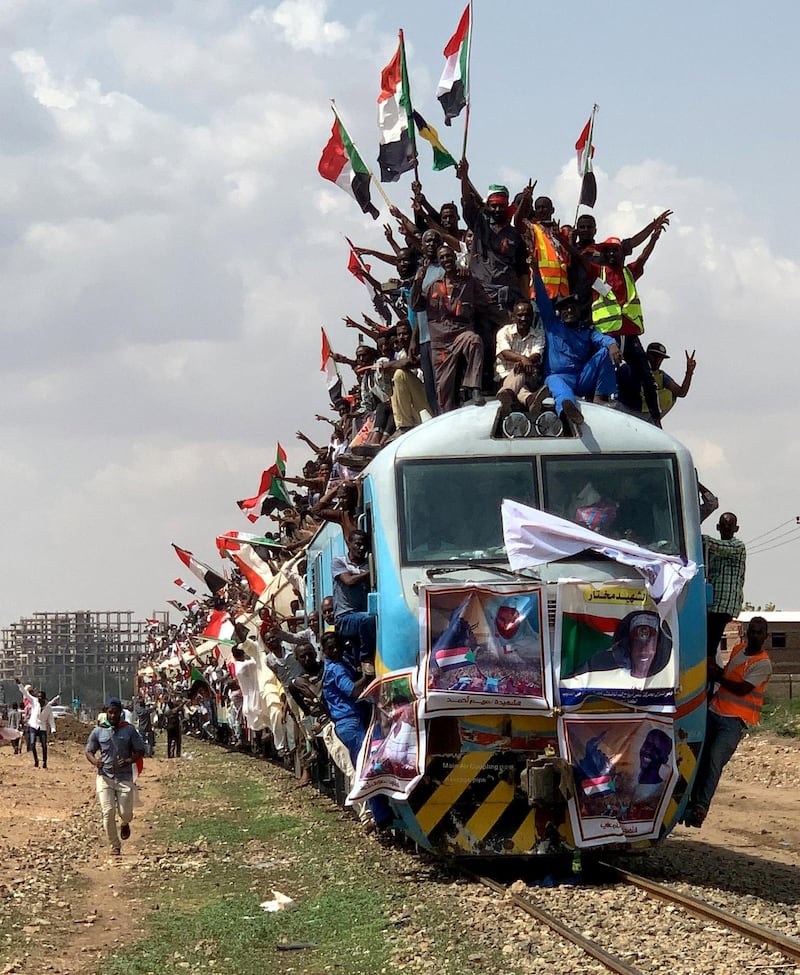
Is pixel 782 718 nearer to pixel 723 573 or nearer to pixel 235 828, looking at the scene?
pixel 235 828

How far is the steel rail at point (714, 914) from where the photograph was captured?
8.54m

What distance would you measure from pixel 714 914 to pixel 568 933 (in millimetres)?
1067

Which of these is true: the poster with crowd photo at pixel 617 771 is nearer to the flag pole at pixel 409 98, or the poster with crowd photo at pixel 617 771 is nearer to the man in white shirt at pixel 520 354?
the man in white shirt at pixel 520 354

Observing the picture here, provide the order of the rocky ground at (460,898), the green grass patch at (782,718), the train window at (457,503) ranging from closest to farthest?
the rocky ground at (460,898), the train window at (457,503), the green grass patch at (782,718)

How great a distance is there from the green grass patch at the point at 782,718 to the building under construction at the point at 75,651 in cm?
12291

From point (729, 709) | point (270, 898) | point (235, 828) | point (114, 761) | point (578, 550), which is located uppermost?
point (578, 550)

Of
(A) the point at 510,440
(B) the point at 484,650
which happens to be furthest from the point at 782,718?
(B) the point at 484,650

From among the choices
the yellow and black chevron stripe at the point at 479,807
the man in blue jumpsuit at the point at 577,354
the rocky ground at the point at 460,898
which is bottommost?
the rocky ground at the point at 460,898

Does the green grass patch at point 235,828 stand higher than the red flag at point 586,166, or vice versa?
the red flag at point 586,166

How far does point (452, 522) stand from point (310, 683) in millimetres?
5141

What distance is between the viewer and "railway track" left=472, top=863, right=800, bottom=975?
27.3ft

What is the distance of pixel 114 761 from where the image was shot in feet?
51.4

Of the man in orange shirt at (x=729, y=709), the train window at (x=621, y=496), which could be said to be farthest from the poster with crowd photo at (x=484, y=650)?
the man in orange shirt at (x=729, y=709)

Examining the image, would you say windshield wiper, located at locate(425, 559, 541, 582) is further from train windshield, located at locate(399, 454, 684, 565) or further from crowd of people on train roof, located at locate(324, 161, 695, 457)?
crowd of people on train roof, located at locate(324, 161, 695, 457)
